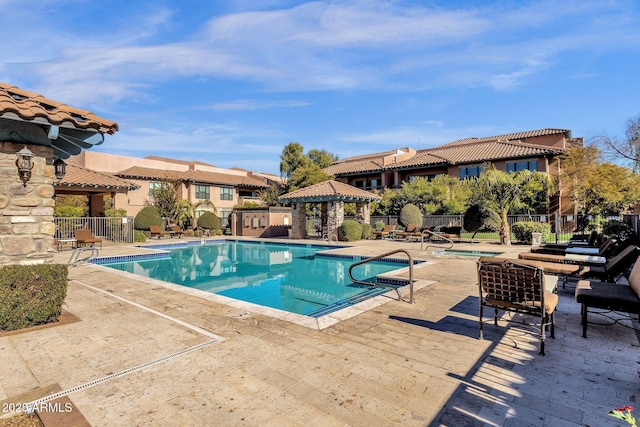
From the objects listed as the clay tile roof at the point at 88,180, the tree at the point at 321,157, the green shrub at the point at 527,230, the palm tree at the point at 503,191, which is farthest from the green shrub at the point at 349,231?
the tree at the point at 321,157

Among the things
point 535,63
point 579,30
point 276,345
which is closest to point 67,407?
point 276,345

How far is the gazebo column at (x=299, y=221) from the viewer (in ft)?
75.8

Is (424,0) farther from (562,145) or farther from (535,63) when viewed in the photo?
(562,145)

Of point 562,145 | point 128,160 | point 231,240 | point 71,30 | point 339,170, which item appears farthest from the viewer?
point 339,170

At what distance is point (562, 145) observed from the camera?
2934cm

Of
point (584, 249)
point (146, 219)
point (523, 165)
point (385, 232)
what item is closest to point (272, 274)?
point (584, 249)

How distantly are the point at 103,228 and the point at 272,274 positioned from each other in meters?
13.8

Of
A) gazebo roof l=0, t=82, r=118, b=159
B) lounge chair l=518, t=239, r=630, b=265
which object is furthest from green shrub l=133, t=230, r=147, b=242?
lounge chair l=518, t=239, r=630, b=265

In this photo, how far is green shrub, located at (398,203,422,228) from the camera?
24375 mm

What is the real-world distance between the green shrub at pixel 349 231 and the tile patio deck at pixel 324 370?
14763 millimetres

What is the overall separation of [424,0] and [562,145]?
81.8ft

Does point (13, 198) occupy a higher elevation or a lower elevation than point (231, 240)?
higher

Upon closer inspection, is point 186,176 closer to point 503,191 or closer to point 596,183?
point 503,191

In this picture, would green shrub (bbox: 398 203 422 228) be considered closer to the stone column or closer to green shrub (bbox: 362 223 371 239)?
green shrub (bbox: 362 223 371 239)
